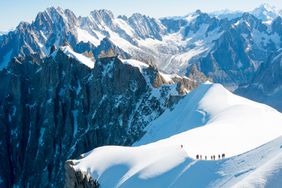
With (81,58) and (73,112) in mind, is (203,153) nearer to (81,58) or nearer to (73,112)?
(73,112)

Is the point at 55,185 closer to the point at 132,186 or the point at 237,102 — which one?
the point at 237,102

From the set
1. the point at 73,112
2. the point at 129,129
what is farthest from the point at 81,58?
the point at 129,129

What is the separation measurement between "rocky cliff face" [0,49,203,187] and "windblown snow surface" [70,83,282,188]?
1915cm

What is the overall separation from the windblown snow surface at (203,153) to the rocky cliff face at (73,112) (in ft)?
62.8

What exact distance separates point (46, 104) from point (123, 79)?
52.4m

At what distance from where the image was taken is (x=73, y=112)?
169m

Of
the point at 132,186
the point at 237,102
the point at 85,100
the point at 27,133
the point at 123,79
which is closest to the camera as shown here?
the point at 132,186

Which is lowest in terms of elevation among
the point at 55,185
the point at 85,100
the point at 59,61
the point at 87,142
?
the point at 55,185

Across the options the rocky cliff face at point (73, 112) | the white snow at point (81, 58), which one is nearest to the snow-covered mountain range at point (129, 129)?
the rocky cliff face at point (73, 112)

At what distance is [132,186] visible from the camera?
5362cm

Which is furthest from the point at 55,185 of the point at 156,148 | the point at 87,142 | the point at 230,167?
the point at 230,167

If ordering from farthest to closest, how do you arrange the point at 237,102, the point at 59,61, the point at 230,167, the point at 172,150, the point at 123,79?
the point at 59,61 → the point at 123,79 → the point at 237,102 → the point at 172,150 → the point at 230,167

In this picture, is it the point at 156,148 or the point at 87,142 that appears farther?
the point at 87,142

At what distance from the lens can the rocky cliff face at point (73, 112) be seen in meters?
131
